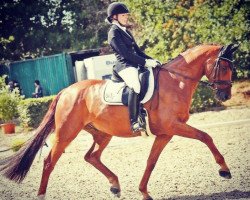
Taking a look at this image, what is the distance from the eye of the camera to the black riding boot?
4887mm

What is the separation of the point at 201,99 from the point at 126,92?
8.13 m

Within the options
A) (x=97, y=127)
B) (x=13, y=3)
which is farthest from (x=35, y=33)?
(x=97, y=127)

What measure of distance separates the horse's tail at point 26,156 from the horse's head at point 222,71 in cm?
279

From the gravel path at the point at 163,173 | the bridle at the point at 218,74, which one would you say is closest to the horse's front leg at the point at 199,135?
the gravel path at the point at 163,173

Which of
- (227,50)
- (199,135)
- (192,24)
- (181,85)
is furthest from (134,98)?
(192,24)

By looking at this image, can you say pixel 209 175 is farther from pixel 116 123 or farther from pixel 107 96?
pixel 107 96

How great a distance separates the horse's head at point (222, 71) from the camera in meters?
4.79

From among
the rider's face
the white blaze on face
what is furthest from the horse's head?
the rider's face

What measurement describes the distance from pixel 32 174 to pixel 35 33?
81.2ft

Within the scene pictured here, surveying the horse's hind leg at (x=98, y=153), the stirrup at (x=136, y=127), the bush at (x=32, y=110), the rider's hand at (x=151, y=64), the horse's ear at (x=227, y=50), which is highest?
the horse's ear at (x=227, y=50)

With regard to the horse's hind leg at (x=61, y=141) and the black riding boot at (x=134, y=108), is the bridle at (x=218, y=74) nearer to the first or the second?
the black riding boot at (x=134, y=108)

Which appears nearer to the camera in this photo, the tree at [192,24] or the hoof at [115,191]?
the hoof at [115,191]

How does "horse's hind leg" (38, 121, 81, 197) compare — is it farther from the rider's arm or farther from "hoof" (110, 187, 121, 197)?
the rider's arm

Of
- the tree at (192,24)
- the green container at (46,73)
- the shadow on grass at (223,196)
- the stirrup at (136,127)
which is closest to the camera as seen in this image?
the shadow on grass at (223,196)
